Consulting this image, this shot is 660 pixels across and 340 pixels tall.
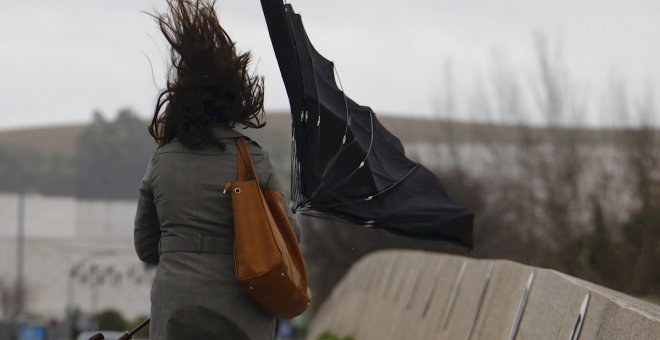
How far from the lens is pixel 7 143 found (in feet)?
420

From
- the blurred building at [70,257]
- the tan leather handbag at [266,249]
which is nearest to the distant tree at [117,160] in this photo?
the blurred building at [70,257]

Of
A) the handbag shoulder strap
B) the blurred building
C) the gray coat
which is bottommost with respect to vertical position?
the blurred building

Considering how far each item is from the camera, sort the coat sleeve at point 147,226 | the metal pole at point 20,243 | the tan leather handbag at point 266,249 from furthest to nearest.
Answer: the metal pole at point 20,243
the coat sleeve at point 147,226
the tan leather handbag at point 266,249

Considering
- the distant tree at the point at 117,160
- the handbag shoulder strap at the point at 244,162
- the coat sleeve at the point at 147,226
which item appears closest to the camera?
the handbag shoulder strap at the point at 244,162

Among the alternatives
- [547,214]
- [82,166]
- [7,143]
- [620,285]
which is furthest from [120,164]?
[620,285]

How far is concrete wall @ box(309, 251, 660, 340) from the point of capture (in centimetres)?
518

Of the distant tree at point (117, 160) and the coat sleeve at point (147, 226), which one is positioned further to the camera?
the distant tree at point (117, 160)

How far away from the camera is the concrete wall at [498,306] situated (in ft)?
17.0

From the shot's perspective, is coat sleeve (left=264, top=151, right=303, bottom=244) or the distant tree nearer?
coat sleeve (left=264, top=151, right=303, bottom=244)

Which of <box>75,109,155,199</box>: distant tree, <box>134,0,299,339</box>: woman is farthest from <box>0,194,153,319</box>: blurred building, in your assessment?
<box>134,0,299,339</box>: woman

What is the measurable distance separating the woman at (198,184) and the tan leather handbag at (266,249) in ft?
0.24

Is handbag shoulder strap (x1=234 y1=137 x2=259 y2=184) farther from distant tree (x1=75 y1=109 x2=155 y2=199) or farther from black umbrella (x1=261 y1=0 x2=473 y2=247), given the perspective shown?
distant tree (x1=75 y1=109 x2=155 y2=199)

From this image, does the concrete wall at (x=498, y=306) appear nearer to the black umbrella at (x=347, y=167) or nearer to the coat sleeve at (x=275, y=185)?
the black umbrella at (x=347, y=167)

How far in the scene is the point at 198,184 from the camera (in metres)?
5.11
